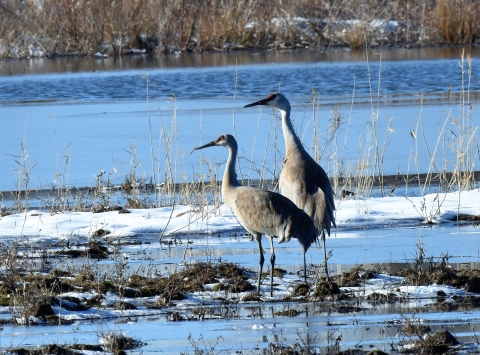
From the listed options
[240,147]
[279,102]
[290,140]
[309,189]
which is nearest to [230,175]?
[309,189]

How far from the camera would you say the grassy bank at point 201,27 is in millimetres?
26312

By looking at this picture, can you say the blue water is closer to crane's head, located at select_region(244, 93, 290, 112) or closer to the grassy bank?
the grassy bank

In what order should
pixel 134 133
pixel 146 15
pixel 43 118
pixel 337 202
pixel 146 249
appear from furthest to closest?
pixel 146 15
pixel 43 118
pixel 134 133
pixel 337 202
pixel 146 249

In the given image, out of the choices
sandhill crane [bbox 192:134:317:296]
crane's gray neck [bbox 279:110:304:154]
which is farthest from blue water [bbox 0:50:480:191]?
sandhill crane [bbox 192:134:317:296]

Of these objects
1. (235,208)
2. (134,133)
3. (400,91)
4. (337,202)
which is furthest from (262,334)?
(400,91)

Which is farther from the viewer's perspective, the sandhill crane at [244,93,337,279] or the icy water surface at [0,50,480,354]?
the sandhill crane at [244,93,337,279]

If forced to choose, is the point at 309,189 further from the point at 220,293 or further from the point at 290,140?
the point at 220,293

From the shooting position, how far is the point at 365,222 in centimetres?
908

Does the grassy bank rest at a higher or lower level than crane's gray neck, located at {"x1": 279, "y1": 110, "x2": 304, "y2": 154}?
higher

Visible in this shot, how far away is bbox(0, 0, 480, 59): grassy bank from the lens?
26312mm

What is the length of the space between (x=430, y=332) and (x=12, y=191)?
6.99 m

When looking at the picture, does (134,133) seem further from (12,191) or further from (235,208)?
(235,208)

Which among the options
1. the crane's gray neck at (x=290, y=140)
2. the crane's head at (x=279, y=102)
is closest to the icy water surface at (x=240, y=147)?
the crane's gray neck at (x=290, y=140)

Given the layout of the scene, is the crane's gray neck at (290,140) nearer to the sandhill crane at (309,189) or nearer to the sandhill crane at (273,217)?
the sandhill crane at (309,189)
